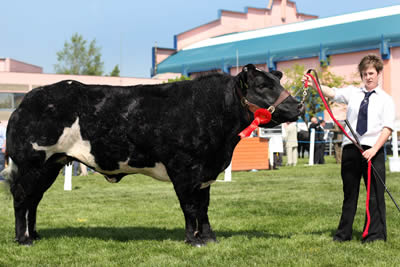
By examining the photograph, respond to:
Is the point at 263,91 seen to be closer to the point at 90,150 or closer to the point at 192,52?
the point at 90,150

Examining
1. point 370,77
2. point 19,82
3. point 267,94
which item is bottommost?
point 267,94

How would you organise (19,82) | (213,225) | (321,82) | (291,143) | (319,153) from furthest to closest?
(19,82)
(321,82)
(319,153)
(291,143)
(213,225)

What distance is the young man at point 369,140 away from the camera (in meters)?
6.16

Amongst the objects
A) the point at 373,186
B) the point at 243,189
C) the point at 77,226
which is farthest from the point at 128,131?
the point at 243,189

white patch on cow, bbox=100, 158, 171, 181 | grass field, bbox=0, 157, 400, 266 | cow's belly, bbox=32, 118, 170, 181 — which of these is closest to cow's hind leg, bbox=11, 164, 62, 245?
grass field, bbox=0, 157, 400, 266

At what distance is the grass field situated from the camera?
217 inches

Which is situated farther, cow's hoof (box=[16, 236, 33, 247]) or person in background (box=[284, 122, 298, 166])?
person in background (box=[284, 122, 298, 166])

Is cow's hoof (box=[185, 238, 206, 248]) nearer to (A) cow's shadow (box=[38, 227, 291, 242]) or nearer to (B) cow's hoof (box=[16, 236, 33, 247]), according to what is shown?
(A) cow's shadow (box=[38, 227, 291, 242])

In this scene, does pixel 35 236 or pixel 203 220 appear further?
pixel 35 236

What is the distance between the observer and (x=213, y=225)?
7.68 m

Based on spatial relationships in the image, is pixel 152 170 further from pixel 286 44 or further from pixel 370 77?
pixel 286 44

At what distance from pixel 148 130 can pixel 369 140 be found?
260 cm

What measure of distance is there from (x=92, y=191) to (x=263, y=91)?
26.5ft

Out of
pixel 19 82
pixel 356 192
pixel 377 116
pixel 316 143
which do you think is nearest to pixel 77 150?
pixel 356 192
